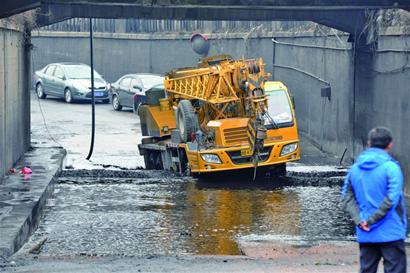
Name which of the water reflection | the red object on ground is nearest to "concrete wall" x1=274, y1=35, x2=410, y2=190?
the water reflection

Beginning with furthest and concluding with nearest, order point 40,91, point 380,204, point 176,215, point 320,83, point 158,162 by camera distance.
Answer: point 40,91 < point 320,83 < point 158,162 < point 176,215 < point 380,204

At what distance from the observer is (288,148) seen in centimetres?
2214

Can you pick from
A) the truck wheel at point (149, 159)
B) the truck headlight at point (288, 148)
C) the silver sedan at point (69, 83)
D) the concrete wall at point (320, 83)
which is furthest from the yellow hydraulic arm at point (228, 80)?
the silver sedan at point (69, 83)

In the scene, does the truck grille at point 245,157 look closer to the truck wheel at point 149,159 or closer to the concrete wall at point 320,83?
the truck wheel at point 149,159

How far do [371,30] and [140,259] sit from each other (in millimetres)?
12137

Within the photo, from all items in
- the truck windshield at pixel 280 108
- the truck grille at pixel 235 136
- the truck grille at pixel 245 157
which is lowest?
the truck grille at pixel 245 157

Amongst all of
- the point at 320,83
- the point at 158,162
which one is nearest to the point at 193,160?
the point at 158,162

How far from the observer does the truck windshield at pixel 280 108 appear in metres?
22.3

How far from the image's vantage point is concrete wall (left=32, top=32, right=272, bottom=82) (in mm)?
42344

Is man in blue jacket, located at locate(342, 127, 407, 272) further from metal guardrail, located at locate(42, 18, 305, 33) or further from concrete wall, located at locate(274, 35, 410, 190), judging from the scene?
metal guardrail, located at locate(42, 18, 305, 33)

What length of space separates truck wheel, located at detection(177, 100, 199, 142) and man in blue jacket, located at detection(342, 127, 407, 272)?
13540 mm

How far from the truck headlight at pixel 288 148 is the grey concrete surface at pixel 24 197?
4.99 meters

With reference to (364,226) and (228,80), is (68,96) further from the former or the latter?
(364,226)

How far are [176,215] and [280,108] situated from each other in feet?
19.6
